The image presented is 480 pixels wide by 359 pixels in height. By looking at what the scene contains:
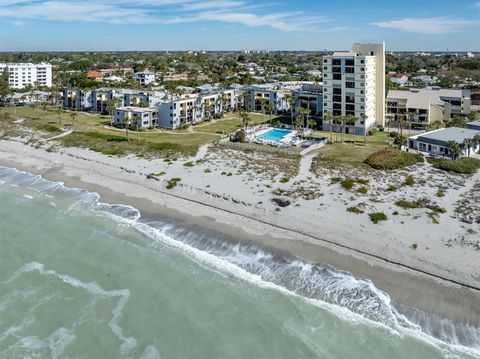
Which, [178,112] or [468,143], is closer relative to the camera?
[468,143]

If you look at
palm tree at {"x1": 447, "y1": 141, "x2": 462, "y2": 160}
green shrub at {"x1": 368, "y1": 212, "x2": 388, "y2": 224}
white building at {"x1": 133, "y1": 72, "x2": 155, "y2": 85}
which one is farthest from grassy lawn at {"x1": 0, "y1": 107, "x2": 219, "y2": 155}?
white building at {"x1": 133, "y1": 72, "x2": 155, "y2": 85}

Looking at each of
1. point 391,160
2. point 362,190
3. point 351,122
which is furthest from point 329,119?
point 362,190

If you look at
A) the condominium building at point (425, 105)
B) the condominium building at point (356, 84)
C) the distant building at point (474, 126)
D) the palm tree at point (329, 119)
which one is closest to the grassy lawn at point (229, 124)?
the palm tree at point (329, 119)

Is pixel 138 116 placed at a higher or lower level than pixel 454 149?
higher

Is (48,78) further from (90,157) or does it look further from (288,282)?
(288,282)

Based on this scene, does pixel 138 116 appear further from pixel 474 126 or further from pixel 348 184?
pixel 474 126

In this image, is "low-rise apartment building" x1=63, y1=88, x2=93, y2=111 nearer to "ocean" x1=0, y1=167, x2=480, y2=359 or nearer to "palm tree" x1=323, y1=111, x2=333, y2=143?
"palm tree" x1=323, y1=111, x2=333, y2=143
